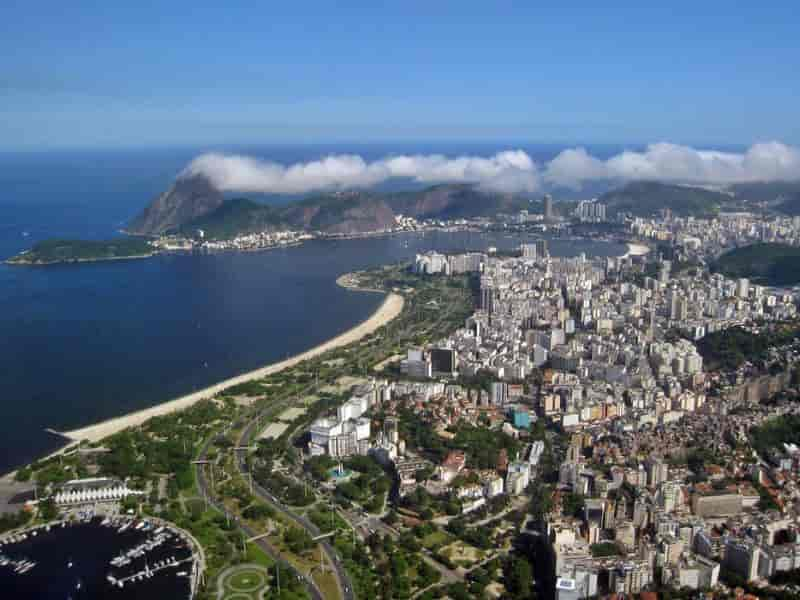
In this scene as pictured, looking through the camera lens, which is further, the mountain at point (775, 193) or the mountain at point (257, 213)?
the mountain at point (775, 193)

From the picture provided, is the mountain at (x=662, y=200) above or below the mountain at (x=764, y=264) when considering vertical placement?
above

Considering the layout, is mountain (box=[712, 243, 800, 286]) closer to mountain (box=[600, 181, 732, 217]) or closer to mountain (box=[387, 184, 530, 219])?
mountain (box=[600, 181, 732, 217])

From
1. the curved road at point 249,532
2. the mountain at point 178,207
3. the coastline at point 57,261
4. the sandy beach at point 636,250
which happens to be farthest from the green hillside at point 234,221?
the curved road at point 249,532

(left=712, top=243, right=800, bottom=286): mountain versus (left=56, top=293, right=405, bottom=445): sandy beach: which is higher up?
(left=712, top=243, right=800, bottom=286): mountain

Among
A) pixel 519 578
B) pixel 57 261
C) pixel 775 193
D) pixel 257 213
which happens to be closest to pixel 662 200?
pixel 775 193

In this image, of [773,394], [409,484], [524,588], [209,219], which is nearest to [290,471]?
[409,484]

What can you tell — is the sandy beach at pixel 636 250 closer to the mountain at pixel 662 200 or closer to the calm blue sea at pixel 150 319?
the calm blue sea at pixel 150 319

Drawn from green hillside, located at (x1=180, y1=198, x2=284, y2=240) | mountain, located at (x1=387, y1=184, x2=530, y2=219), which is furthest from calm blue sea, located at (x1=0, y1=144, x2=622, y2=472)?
mountain, located at (x1=387, y1=184, x2=530, y2=219)
